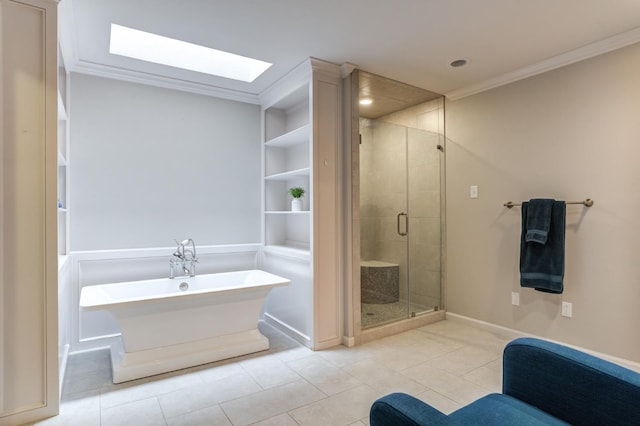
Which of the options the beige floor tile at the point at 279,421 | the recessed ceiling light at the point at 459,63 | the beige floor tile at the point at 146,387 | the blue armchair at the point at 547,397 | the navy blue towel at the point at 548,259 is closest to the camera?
the blue armchair at the point at 547,397

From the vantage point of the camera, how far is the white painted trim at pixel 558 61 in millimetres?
2570

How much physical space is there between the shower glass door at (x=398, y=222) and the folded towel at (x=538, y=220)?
1037mm

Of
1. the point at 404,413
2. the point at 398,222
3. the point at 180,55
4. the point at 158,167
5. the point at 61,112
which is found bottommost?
the point at 404,413

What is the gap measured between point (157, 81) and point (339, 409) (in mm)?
3165

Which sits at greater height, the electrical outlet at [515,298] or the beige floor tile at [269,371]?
the electrical outlet at [515,298]

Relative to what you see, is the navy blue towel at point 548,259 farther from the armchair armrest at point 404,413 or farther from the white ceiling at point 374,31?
the armchair armrest at point 404,413

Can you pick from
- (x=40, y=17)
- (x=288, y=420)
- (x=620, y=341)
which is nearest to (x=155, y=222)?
(x=40, y=17)

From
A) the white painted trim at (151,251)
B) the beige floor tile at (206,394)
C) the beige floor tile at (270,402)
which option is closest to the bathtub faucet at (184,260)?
the white painted trim at (151,251)

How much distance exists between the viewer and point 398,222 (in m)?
3.65

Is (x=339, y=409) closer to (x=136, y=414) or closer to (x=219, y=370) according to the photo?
(x=219, y=370)

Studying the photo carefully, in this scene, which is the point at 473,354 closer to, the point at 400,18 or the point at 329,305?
the point at 329,305

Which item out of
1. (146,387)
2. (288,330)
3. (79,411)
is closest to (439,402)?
(288,330)

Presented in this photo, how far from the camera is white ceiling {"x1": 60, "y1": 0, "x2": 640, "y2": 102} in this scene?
2.21 meters

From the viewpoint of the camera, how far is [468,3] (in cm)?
218
